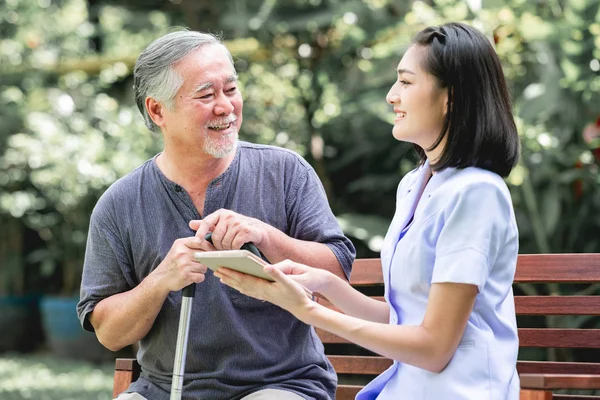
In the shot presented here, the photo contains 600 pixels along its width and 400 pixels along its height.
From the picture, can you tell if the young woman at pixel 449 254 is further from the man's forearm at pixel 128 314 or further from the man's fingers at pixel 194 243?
the man's forearm at pixel 128 314

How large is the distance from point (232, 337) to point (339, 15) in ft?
12.2

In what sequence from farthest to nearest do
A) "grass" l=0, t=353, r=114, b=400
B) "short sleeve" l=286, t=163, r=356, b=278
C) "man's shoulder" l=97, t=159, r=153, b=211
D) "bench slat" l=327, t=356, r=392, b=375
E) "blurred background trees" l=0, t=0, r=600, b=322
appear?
"grass" l=0, t=353, r=114, b=400, "blurred background trees" l=0, t=0, r=600, b=322, "bench slat" l=327, t=356, r=392, b=375, "man's shoulder" l=97, t=159, r=153, b=211, "short sleeve" l=286, t=163, r=356, b=278

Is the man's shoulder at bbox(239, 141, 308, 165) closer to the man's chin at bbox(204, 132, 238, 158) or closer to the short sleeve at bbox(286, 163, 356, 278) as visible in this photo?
the short sleeve at bbox(286, 163, 356, 278)

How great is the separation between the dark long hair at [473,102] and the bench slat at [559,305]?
760 millimetres

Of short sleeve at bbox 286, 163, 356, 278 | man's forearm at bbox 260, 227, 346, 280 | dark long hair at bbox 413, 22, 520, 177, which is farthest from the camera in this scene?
short sleeve at bbox 286, 163, 356, 278

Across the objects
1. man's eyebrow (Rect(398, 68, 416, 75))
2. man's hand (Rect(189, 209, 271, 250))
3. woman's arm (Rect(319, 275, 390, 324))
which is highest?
man's eyebrow (Rect(398, 68, 416, 75))

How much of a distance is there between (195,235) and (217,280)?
0.50ft

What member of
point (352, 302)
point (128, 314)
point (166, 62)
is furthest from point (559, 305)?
point (166, 62)

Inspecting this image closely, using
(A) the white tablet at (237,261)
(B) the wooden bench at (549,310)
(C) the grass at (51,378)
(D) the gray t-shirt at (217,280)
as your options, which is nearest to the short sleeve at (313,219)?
(D) the gray t-shirt at (217,280)

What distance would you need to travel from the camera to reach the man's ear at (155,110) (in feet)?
9.02

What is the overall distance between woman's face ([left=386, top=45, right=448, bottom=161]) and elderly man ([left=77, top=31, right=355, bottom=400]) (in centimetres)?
51

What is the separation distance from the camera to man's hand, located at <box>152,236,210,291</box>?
238 cm

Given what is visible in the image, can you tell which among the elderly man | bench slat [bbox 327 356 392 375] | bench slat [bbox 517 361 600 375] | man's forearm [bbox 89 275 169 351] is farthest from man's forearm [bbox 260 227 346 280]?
bench slat [bbox 517 361 600 375]

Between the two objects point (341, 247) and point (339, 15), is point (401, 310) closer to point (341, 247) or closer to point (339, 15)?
point (341, 247)
